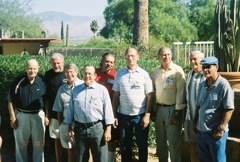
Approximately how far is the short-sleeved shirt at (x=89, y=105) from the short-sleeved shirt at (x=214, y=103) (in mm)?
1217

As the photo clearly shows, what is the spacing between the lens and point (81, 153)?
211 inches

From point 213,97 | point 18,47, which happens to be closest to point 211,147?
point 213,97

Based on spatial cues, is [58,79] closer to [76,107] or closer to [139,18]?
[76,107]

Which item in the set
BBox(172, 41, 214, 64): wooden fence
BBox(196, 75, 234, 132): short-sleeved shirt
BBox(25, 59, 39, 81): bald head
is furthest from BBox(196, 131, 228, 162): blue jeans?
BBox(172, 41, 214, 64): wooden fence

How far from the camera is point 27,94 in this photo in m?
6.01

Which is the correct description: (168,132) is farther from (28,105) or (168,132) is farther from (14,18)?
(14,18)

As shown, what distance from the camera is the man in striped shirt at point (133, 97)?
5.69 meters

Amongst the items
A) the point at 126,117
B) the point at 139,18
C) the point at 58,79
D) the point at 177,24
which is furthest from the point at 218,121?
→ the point at 177,24

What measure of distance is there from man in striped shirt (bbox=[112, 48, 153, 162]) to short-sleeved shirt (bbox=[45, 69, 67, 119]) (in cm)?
90

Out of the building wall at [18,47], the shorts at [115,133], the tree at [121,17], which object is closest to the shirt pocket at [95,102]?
the shorts at [115,133]

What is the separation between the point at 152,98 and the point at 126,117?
18.3 inches

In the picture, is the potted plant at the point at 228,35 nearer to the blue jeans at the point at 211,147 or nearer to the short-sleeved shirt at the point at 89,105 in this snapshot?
the blue jeans at the point at 211,147

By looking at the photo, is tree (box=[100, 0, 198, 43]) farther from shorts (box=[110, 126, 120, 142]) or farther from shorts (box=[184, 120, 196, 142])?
shorts (box=[184, 120, 196, 142])

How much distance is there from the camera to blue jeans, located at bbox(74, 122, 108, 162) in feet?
17.3
